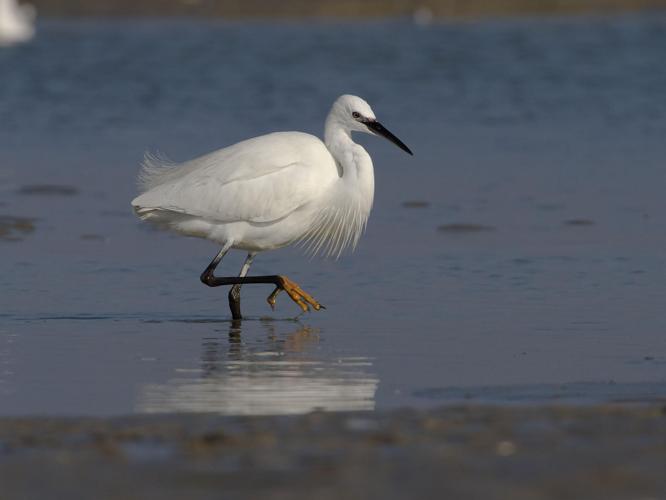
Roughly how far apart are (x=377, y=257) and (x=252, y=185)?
6.72 feet

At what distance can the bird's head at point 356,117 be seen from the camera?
935 centimetres

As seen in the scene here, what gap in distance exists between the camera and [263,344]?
322 inches

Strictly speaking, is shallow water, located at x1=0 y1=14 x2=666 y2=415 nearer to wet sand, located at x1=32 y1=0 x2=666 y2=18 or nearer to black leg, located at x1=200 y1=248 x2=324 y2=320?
black leg, located at x1=200 y1=248 x2=324 y2=320

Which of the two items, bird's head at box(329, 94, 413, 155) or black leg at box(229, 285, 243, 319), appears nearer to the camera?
black leg at box(229, 285, 243, 319)

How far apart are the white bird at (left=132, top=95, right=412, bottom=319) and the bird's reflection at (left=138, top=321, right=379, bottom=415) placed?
0.94 metres

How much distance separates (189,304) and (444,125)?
9.89m

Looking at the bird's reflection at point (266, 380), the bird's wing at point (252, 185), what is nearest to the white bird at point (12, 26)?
the bird's wing at point (252, 185)

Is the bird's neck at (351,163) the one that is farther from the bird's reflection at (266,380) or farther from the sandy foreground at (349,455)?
the sandy foreground at (349,455)

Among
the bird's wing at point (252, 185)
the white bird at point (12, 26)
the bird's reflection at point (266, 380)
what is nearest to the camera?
the bird's reflection at point (266, 380)

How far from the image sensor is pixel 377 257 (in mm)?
10984

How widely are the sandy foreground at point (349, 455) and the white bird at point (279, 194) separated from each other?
342 centimetres

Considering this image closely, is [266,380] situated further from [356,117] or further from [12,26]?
[12,26]

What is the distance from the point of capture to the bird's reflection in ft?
20.4

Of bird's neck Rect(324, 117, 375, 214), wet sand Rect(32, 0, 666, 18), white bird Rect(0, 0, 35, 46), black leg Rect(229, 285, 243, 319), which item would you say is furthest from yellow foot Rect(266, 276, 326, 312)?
wet sand Rect(32, 0, 666, 18)
